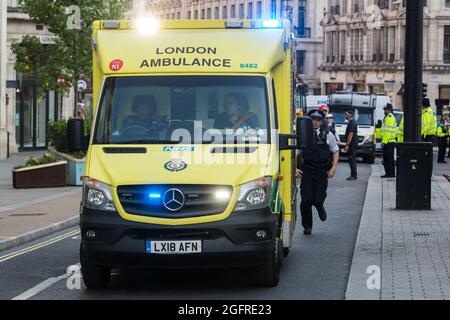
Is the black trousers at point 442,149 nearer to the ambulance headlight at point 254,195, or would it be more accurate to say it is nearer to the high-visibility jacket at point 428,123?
the high-visibility jacket at point 428,123

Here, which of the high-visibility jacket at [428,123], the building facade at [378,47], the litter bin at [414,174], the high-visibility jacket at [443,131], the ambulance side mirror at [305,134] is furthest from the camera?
the building facade at [378,47]

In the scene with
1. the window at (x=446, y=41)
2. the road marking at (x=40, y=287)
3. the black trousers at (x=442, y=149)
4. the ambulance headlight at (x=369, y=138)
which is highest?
the window at (x=446, y=41)

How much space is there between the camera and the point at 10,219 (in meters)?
20.6

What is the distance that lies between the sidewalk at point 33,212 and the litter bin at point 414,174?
5568 millimetres

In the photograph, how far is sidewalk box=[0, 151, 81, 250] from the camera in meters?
18.2

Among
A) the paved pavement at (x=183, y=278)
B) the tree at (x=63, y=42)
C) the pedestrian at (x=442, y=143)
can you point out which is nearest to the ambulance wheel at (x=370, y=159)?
the pedestrian at (x=442, y=143)

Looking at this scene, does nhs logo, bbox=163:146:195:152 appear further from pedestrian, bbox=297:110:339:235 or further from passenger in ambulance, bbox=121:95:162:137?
pedestrian, bbox=297:110:339:235

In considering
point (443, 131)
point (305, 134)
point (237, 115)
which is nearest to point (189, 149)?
point (237, 115)

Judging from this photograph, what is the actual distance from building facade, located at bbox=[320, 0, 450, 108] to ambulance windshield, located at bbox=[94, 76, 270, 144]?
62.8 metres

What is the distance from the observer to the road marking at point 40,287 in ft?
38.8

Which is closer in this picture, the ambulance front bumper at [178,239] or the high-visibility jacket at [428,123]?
the ambulance front bumper at [178,239]

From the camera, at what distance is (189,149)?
40.4ft

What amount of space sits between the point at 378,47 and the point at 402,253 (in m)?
77.0

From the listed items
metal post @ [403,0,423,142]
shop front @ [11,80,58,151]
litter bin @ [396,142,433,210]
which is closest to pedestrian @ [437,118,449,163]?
shop front @ [11,80,58,151]
